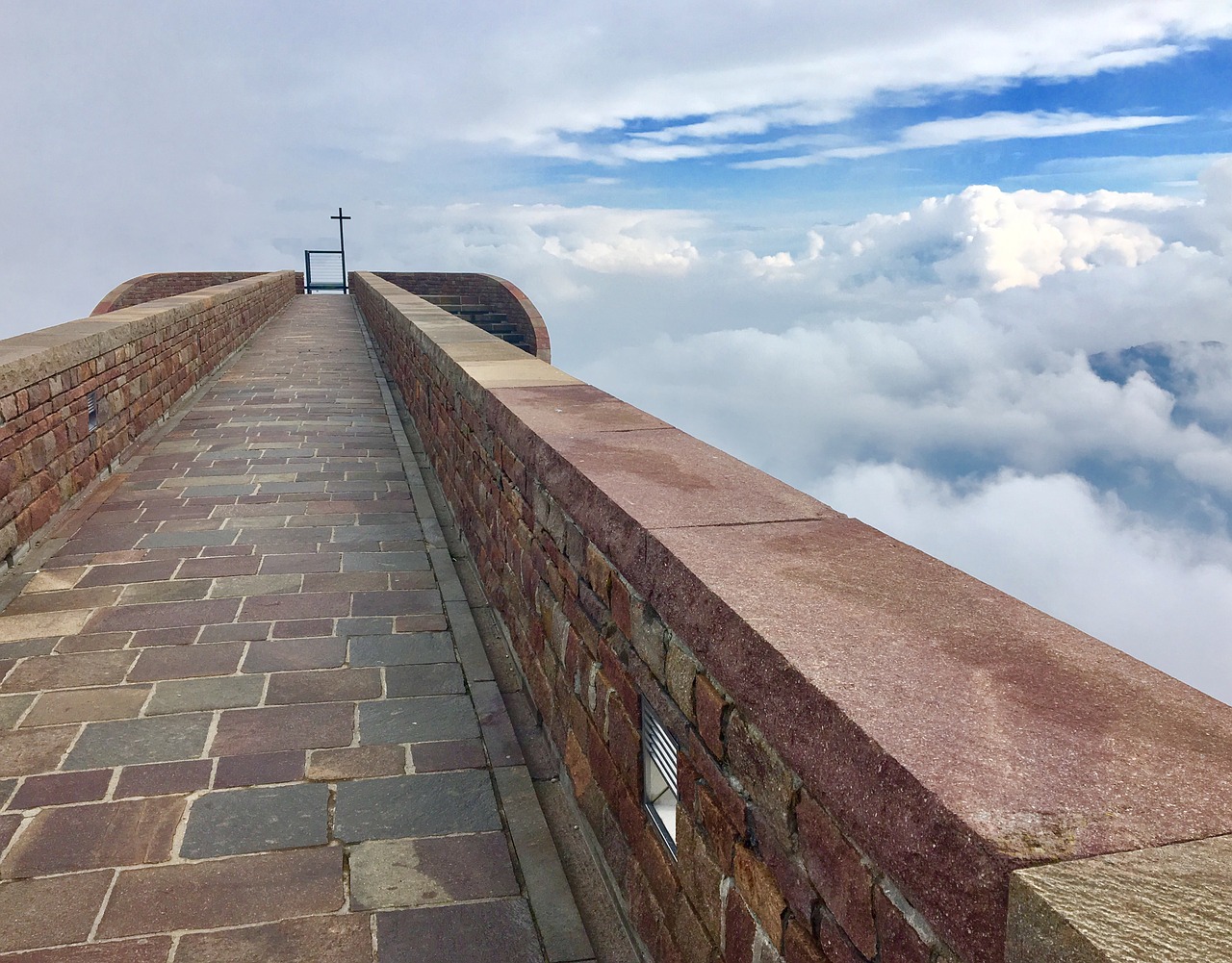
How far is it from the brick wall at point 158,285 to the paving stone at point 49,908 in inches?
946

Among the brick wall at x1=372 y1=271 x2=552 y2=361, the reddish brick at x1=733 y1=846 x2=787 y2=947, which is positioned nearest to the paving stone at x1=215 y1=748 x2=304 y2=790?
the reddish brick at x1=733 y1=846 x2=787 y2=947

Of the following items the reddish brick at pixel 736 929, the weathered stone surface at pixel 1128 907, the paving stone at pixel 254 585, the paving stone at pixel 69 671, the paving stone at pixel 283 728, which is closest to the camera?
the weathered stone surface at pixel 1128 907

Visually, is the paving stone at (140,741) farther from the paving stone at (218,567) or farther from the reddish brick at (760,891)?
the reddish brick at (760,891)

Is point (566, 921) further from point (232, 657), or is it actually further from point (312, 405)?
point (312, 405)

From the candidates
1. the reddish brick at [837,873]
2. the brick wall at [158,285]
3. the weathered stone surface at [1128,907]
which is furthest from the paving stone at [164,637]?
the brick wall at [158,285]

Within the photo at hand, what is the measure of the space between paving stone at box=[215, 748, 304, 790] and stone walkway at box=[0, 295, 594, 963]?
0.01 metres

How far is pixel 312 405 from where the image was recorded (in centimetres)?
1029

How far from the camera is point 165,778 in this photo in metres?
3.18

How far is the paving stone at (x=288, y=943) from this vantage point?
240 centimetres

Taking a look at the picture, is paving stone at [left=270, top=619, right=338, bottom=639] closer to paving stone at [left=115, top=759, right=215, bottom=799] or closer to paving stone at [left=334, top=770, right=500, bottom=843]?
paving stone at [left=115, top=759, right=215, bottom=799]

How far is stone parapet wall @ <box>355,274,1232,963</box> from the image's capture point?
117 cm

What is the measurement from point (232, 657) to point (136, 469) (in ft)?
12.8

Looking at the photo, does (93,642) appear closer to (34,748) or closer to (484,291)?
(34,748)

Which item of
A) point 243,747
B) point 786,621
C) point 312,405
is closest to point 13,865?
point 243,747
